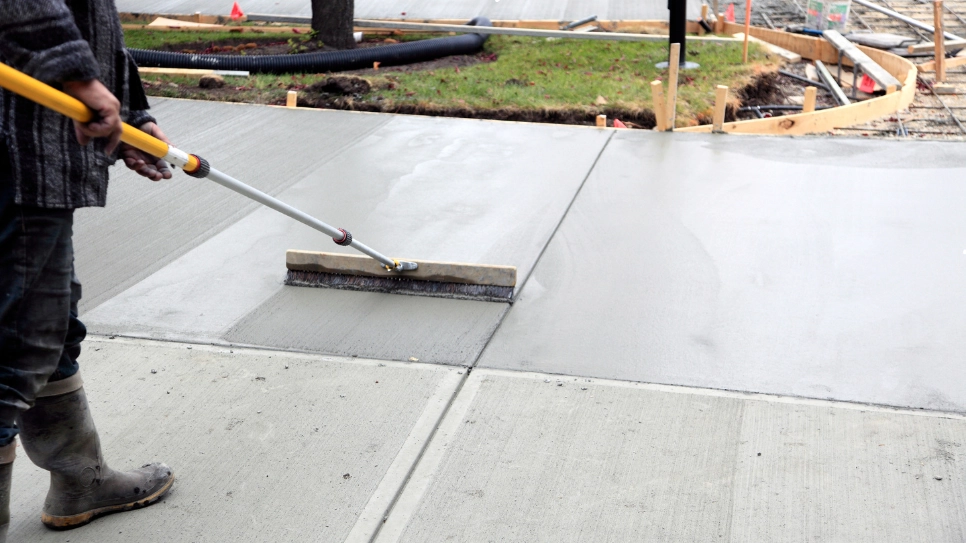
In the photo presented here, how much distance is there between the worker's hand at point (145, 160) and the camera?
2396 mm

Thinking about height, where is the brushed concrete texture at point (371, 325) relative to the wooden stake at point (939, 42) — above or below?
below

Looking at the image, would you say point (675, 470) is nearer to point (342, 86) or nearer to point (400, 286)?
point (400, 286)

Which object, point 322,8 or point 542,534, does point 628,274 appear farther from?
point 322,8

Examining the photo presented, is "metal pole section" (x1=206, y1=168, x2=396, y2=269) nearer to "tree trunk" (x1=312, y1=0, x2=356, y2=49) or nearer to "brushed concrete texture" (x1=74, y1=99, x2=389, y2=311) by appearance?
"brushed concrete texture" (x1=74, y1=99, x2=389, y2=311)

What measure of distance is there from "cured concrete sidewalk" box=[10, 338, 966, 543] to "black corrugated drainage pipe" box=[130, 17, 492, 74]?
5818 mm

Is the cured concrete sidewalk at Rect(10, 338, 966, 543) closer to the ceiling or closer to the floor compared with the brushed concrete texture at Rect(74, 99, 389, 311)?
closer to the floor

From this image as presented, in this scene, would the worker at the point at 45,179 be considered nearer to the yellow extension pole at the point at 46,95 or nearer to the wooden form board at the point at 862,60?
the yellow extension pole at the point at 46,95

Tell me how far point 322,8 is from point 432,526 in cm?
818

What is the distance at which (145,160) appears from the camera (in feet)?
8.00

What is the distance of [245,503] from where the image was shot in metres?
2.59

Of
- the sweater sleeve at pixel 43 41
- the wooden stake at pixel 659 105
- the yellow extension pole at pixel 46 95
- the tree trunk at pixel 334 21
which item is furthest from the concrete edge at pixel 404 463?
the tree trunk at pixel 334 21

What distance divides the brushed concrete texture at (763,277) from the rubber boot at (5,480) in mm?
1714

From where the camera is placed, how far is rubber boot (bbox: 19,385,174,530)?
2.31 meters

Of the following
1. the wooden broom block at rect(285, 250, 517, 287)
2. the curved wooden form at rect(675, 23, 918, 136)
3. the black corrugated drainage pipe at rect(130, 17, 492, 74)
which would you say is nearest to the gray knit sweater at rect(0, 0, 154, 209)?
the wooden broom block at rect(285, 250, 517, 287)
